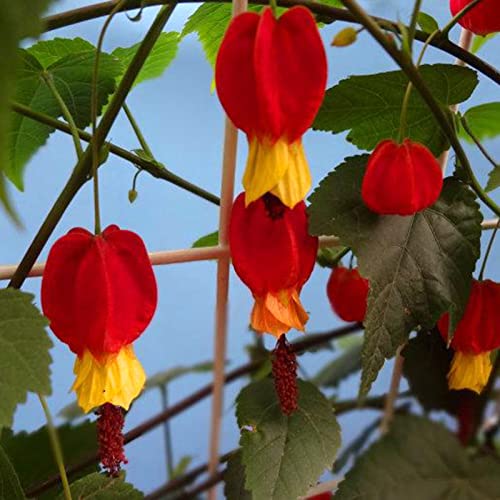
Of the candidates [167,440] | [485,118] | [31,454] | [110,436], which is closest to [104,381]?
[110,436]

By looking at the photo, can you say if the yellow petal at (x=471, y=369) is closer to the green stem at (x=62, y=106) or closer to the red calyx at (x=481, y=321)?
the red calyx at (x=481, y=321)

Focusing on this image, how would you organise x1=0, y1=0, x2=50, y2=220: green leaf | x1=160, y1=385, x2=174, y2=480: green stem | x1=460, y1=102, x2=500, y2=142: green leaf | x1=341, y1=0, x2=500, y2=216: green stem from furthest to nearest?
x1=160, y1=385, x2=174, y2=480: green stem → x1=460, y1=102, x2=500, y2=142: green leaf → x1=341, y1=0, x2=500, y2=216: green stem → x1=0, y1=0, x2=50, y2=220: green leaf

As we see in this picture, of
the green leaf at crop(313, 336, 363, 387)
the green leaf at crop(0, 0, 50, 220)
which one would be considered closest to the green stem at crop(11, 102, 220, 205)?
the green leaf at crop(0, 0, 50, 220)

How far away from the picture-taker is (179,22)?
63 centimetres

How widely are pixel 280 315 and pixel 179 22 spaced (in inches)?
12.8

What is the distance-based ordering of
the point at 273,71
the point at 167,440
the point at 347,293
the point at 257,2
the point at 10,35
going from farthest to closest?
the point at 167,440
the point at 347,293
the point at 257,2
the point at 273,71
the point at 10,35

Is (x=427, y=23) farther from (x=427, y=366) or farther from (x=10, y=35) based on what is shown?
(x=10, y=35)

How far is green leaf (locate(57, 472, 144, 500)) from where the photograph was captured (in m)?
0.44

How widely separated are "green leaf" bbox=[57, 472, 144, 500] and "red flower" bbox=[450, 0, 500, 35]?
1.05 ft

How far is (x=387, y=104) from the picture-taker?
455 millimetres

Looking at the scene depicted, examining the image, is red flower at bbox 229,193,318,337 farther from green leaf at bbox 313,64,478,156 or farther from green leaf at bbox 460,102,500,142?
green leaf at bbox 460,102,500,142

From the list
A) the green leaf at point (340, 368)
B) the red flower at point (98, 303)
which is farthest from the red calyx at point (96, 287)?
the green leaf at point (340, 368)

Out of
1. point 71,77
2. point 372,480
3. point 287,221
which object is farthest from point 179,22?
point 372,480

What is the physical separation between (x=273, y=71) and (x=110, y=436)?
0.59 feet
